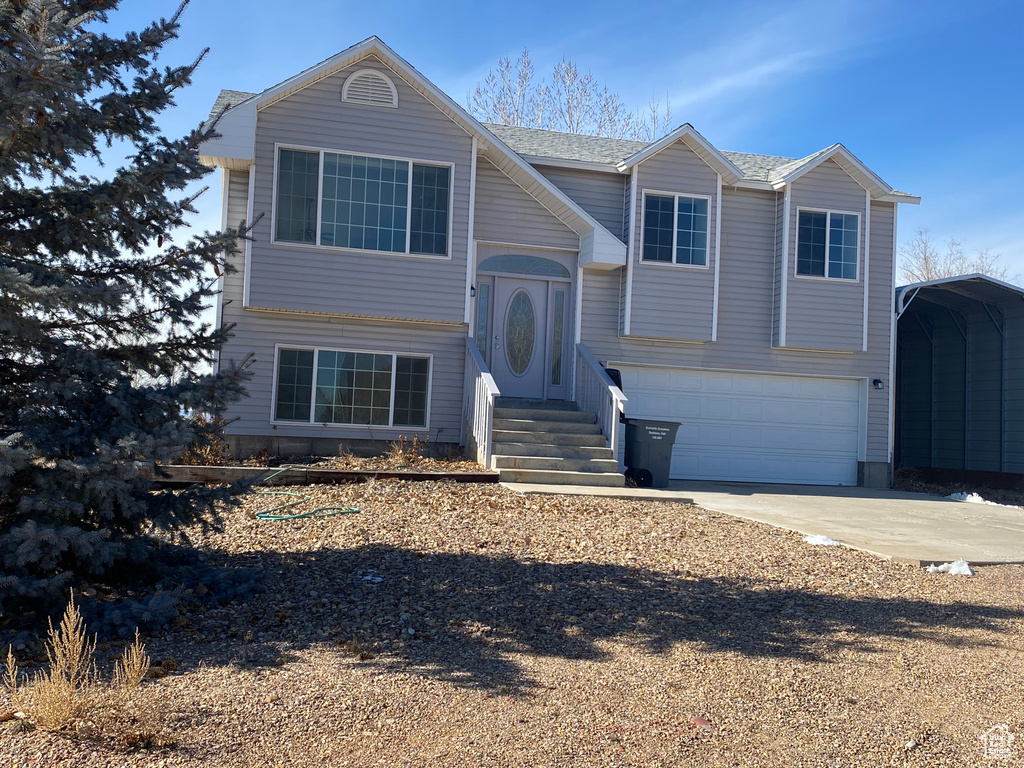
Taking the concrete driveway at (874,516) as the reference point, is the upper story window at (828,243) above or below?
above

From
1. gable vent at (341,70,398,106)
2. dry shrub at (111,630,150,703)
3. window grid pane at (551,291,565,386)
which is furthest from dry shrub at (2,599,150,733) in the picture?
window grid pane at (551,291,565,386)

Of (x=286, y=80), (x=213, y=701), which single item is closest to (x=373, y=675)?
(x=213, y=701)

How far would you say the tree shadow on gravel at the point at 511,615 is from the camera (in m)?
4.57

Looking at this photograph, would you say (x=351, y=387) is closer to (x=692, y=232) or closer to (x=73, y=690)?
(x=692, y=232)

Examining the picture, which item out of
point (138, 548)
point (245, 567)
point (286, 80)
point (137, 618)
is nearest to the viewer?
point (137, 618)

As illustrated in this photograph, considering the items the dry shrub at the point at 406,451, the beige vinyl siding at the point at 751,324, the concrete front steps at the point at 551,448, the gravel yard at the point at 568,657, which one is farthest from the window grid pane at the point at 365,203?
the gravel yard at the point at 568,657

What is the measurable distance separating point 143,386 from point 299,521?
294cm

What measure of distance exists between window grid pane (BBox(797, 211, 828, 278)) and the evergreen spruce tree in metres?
11.6

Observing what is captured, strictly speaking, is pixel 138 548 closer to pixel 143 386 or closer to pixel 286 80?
pixel 143 386

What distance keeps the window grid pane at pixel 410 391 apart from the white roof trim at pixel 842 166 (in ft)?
22.8

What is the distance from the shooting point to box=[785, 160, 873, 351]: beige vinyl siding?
14.5m

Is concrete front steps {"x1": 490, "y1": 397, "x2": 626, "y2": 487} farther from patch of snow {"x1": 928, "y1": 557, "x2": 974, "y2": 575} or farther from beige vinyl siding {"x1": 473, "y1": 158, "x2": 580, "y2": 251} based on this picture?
patch of snow {"x1": 928, "y1": 557, "x2": 974, "y2": 575}

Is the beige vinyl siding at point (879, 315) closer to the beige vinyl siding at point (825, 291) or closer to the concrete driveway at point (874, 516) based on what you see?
the beige vinyl siding at point (825, 291)

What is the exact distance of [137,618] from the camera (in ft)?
15.4
